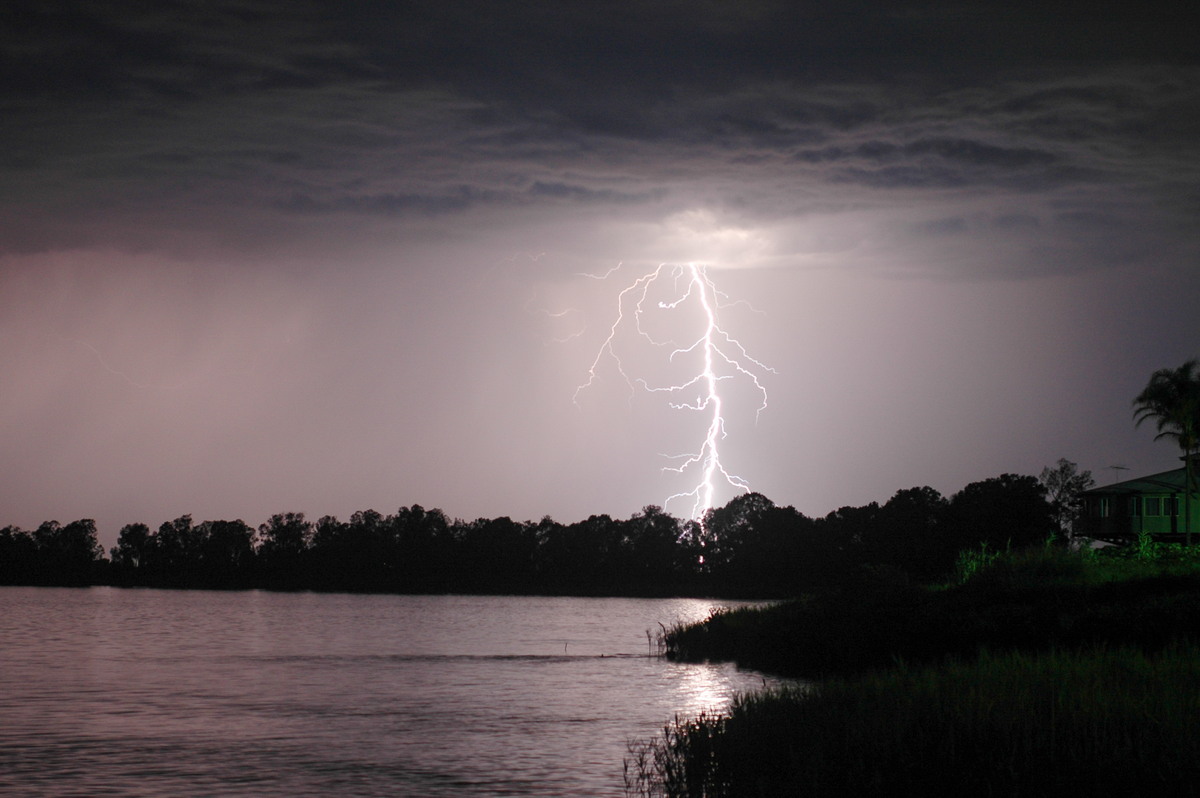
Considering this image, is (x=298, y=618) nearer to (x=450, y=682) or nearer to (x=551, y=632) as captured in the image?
(x=551, y=632)

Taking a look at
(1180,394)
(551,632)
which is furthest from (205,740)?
(1180,394)

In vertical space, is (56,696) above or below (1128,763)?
below

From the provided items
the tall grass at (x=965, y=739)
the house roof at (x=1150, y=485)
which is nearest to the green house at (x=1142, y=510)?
the house roof at (x=1150, y=485)

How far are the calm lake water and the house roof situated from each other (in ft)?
164

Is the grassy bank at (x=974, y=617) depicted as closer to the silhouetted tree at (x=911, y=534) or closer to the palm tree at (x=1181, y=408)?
the palm tree at (x=1181, y=408)

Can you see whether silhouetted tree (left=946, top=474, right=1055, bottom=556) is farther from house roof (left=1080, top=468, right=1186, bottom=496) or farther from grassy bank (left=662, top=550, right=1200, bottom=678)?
grassy bank (left=662, top=550, right=1200, bottom=678)

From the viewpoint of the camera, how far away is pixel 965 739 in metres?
21.0

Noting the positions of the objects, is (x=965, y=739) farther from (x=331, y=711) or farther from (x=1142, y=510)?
(x=1142, y=510)

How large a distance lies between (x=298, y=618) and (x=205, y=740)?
87.2 meters

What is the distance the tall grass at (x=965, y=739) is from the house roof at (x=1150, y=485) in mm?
85252

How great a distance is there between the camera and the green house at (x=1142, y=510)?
10375 centimetres

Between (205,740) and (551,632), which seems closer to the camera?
(205,740)

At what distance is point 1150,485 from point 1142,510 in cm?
251

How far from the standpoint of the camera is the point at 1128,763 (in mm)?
18969
